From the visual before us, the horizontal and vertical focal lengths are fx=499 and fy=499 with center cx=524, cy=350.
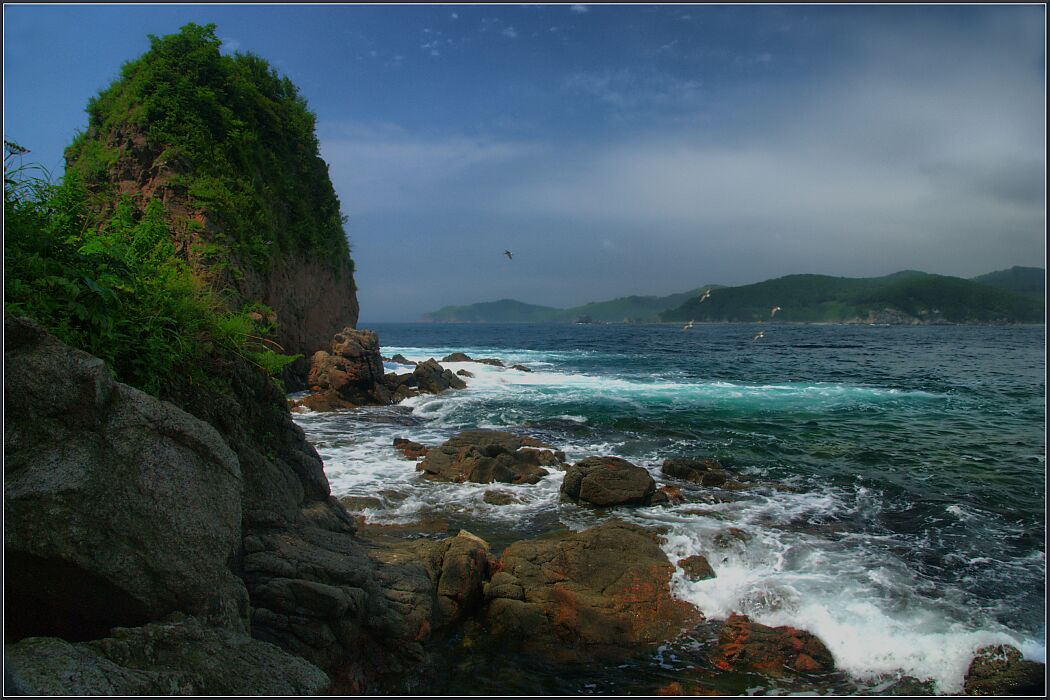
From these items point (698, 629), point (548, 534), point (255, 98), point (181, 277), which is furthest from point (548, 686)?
point (255, 98)

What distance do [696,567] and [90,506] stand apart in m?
7.75

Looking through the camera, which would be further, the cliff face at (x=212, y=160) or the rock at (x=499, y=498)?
the cliff face at (x=212, y=160)

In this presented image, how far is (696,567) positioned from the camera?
26.2ft

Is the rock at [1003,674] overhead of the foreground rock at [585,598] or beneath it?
beneath

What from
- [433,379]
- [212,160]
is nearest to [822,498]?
[433,379]

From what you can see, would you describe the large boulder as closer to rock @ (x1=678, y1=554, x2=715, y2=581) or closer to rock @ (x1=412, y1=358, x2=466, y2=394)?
rock @ (x1=678, y1=554, x2=715, y2=581)

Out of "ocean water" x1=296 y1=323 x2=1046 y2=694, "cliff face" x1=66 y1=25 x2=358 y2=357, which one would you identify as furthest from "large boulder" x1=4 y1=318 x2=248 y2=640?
"cliff face" x1=66 y1=25 x2=358 y2=357

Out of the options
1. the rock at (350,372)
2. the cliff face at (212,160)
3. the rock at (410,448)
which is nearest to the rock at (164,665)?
the rock at (410,448)

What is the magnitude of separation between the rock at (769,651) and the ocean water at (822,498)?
0.86ft

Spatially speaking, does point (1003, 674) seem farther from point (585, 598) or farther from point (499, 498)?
point (499, 498)

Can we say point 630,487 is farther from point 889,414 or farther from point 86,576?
point 889,414

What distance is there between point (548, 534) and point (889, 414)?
20287 mm

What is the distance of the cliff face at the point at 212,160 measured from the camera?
1855 centimetres

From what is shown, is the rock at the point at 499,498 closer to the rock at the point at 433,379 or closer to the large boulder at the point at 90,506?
the large boulder at the point at 90,506
